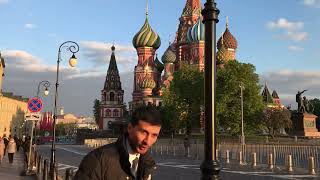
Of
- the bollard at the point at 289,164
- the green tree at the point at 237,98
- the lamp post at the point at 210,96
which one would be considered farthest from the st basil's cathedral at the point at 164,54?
the lamp post at the point at 210,96

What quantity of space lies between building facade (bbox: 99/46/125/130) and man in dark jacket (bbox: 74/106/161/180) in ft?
302

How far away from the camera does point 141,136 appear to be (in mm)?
3404

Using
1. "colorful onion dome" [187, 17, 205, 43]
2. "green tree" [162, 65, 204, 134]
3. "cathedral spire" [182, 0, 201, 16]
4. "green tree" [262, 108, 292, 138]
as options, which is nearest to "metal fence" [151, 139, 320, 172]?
"green tree" [162, 65, 204, 134]

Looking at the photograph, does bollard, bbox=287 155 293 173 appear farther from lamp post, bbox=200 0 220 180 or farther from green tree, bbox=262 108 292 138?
green tree, bbox=262 108 292 138

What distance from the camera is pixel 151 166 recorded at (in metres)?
3.48

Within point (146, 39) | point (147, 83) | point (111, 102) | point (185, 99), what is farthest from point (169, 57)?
point (185, 99)

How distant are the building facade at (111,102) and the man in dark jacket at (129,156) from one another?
9193cm

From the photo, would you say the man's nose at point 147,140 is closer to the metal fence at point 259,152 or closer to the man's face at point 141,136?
the man's face at point 141,136

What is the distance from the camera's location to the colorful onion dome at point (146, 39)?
8906 cm

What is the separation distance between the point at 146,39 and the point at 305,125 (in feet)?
148

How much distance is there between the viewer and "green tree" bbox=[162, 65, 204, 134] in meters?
56.5

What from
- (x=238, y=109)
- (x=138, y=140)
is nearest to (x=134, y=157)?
(x=138, y=140)

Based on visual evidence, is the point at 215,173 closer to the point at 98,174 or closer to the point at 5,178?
the point at 98,174

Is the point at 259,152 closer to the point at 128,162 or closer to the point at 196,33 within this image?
the point at 128,162
